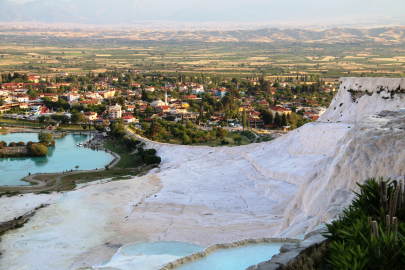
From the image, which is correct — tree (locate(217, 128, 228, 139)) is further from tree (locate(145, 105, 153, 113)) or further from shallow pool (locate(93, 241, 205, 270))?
shallow pool (locate(93, 241, 205, 270))

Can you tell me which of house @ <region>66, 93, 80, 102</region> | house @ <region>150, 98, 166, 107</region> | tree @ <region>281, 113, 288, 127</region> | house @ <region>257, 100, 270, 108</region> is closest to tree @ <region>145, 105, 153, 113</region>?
house @ <region>150, 98, 166, 107</region>

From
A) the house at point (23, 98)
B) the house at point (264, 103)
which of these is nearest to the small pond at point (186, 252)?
the house at point (264, 103)

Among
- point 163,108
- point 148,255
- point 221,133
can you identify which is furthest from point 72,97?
point 148,255

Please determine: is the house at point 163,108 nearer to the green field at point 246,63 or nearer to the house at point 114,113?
the house at point 114,113

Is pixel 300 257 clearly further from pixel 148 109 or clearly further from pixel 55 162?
pixel 148 109

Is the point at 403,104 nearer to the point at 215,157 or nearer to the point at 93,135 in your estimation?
the point at 215,157

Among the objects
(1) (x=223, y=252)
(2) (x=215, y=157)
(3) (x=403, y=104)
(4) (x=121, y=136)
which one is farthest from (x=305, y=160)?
(4) (x=121, y=136)
